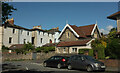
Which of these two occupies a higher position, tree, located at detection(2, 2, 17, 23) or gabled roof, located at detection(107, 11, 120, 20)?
gabled roof, located at detection(107, 11, 120, 20)

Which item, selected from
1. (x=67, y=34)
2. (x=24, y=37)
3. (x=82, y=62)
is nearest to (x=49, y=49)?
(x=67, y=34)

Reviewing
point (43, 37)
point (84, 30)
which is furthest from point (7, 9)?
point (43, 37)

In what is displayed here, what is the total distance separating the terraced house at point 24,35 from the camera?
154 ft

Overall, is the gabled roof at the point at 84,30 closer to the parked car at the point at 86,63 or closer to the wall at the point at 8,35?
the wall at the point at 8,35

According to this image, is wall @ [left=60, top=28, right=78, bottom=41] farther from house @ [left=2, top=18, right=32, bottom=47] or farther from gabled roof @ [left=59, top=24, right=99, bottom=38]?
house @ [left=2, top=18, right=32, bottom=47]

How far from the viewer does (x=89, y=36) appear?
125 ft

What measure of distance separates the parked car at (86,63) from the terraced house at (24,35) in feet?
99.6

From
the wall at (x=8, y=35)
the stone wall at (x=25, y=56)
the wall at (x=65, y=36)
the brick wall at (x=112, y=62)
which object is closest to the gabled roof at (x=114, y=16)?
the brick wall at (x=112, y=62)

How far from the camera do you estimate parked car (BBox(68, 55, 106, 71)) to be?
14148mm

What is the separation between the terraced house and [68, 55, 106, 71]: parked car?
1196 inches

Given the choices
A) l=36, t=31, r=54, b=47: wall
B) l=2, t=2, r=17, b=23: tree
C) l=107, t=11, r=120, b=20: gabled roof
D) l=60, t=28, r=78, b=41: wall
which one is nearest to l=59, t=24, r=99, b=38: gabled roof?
l=60, t=28, r=78, b=41: wall

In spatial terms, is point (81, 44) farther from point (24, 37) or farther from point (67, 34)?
point (24, 37)

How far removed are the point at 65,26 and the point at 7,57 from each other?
594 inches

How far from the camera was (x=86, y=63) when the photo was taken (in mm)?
14719
